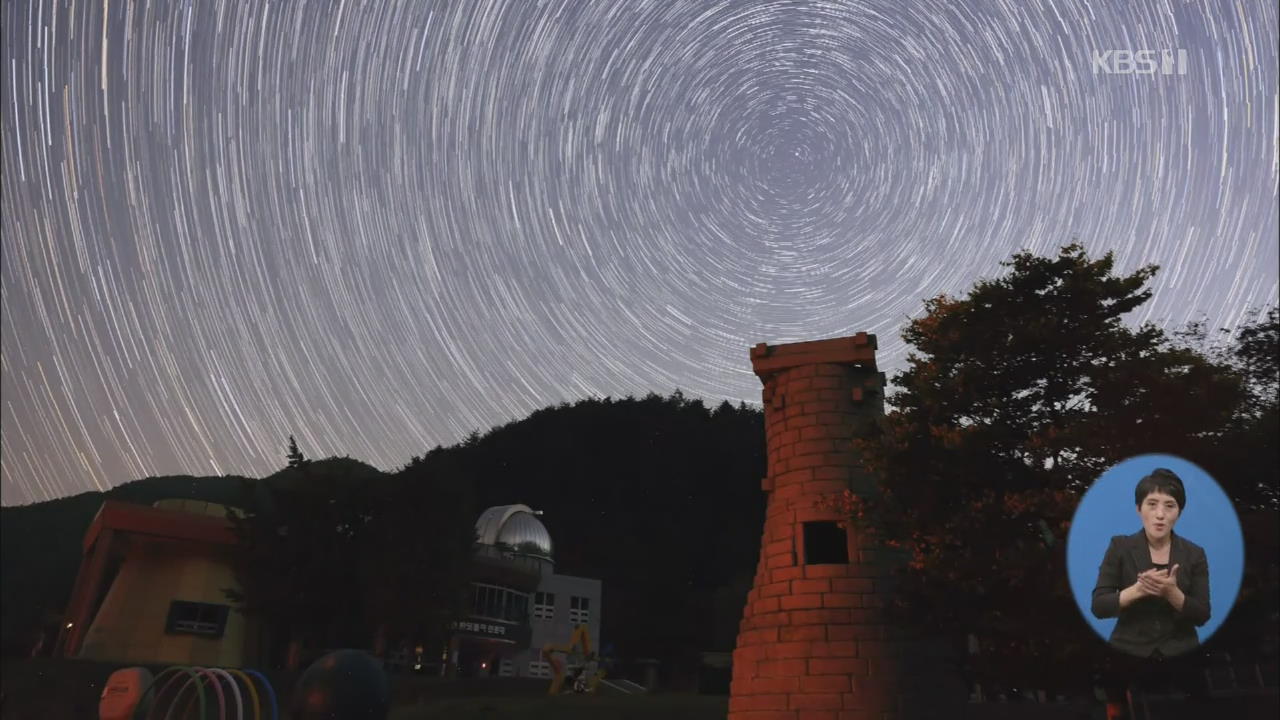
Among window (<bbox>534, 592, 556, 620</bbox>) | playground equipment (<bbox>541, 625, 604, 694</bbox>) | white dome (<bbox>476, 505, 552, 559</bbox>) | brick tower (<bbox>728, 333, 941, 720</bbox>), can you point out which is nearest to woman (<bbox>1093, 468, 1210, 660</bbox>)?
brick tower (<bbox>728, 333, 941, 720</bbox>)

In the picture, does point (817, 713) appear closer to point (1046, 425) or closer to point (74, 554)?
point (1046, 425)

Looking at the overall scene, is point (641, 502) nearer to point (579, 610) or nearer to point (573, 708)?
point (579, 610)

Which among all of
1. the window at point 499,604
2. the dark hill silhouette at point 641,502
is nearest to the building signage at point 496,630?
the window at point 499,604

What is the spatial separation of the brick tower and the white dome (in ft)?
126

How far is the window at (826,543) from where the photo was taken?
24453 mm

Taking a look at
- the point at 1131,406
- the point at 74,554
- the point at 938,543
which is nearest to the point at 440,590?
the point at 938,543

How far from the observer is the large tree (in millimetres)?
19797

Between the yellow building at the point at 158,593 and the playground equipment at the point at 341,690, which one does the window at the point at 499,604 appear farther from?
the playground equipment at the point at 341,690

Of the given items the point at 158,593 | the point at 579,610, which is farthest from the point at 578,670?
the point at 158,593

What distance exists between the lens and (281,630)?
148 feet

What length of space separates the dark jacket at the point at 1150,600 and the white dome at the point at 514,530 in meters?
49.4

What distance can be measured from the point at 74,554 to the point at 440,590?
116288mm

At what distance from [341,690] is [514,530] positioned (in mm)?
44163

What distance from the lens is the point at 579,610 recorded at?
66500mm
